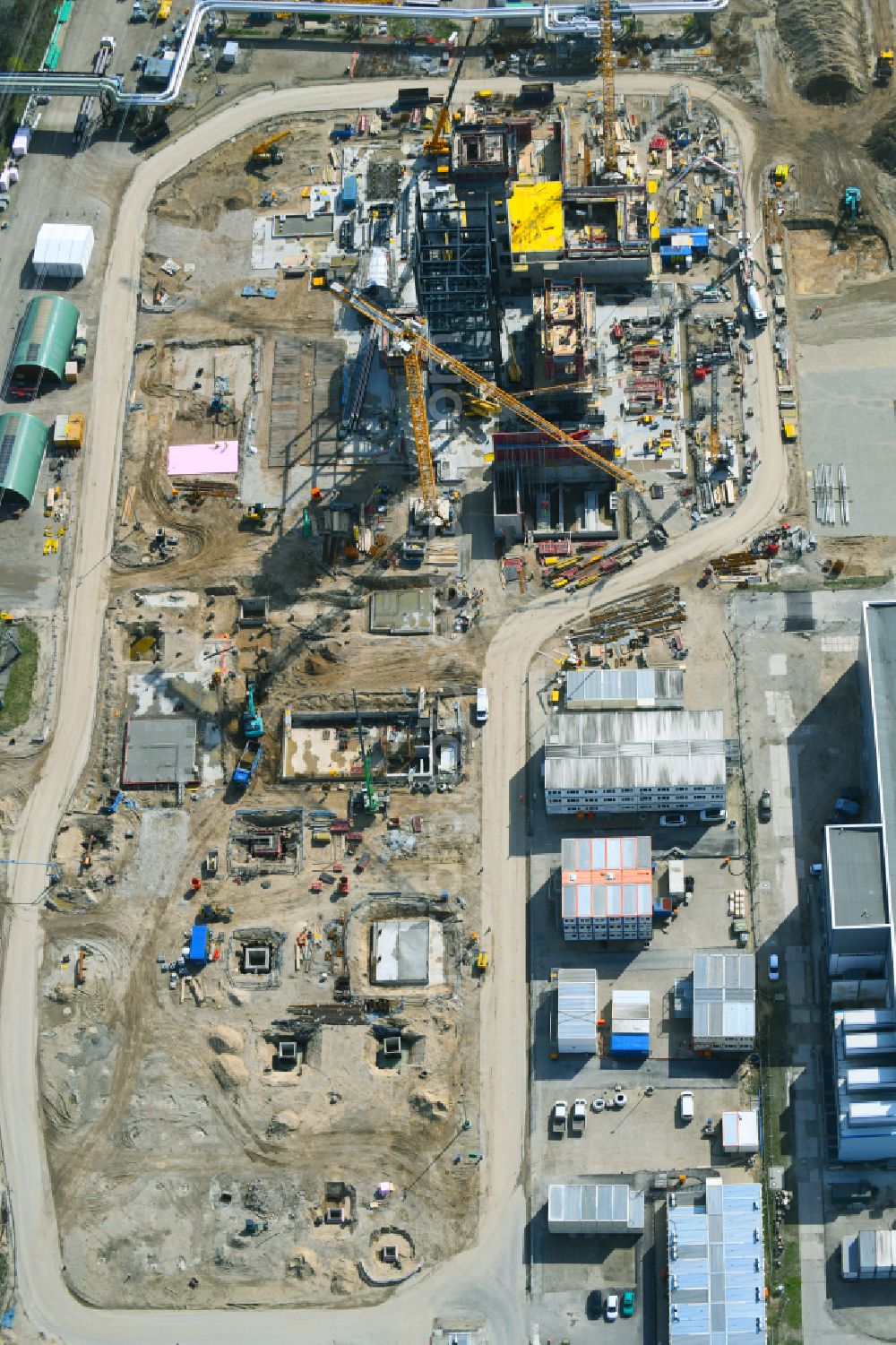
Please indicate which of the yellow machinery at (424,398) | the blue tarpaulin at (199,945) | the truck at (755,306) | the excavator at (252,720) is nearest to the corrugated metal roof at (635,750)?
the yellow machinery at (424,398)

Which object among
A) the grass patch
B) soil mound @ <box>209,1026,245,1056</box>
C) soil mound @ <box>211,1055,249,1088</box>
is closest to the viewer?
soil mound @ <box>211,1055,249,1088</box>

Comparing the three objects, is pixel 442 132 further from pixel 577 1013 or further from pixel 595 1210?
pixel 595 1210

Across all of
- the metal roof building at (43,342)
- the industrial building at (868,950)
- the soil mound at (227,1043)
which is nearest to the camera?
the industrial building at (868,950)

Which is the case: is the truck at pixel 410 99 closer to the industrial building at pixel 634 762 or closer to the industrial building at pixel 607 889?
the industrial building at pixel 634 762

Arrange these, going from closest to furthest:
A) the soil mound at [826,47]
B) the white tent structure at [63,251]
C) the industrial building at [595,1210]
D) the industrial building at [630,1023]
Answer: the industrial building at [595,1210]
the industrial building at [630,1023]
the white tent structure at [63,251]
the soil mound at [826,47]

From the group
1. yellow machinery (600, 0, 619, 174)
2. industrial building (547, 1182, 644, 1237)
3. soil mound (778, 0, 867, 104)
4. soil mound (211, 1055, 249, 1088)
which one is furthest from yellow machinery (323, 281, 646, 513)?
industrial building (547, 1182, 644, 1237)

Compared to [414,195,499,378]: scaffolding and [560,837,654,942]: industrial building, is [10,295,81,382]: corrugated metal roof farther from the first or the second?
[560,837,654,942]: industrial building

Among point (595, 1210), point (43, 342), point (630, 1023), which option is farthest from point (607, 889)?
point (43, 342)

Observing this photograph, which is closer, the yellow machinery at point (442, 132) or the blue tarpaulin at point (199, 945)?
the blue tarpaulin at point (199, 945)
